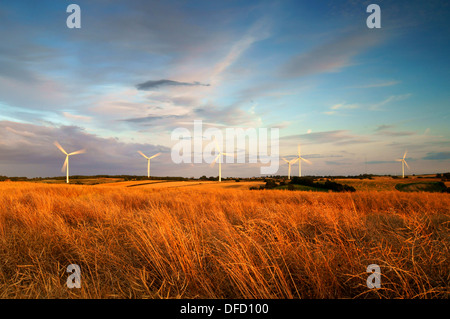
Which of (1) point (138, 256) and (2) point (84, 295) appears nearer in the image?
(2) point (84, 295)

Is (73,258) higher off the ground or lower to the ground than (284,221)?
lower
